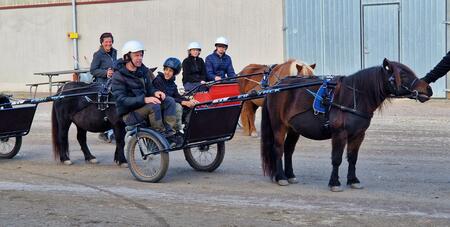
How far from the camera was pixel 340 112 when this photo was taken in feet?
28.1

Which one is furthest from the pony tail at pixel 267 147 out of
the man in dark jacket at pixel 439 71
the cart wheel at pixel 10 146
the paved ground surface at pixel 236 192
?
the cart wheel at pixel 10 146

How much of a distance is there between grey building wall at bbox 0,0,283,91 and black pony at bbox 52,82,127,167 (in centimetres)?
1225

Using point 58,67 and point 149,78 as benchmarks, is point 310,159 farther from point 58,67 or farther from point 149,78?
point 58,67

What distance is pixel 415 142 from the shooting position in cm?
1276

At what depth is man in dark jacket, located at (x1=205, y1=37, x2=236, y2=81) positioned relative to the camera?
1454 centimetres

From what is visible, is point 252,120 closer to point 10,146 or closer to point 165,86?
point 165,86

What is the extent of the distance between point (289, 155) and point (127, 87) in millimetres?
2259

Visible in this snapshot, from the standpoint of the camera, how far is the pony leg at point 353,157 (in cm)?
871

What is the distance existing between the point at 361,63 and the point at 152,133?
43.4 feet

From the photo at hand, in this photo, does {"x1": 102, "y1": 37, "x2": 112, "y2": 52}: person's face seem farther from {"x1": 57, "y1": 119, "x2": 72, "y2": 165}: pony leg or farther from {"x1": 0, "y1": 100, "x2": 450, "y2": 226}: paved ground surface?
{"x1": 0, "y1": 100, "x2": 450, "y2": 226}: paved ground surface

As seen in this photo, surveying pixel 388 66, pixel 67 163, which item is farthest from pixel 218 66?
pixel 388 66

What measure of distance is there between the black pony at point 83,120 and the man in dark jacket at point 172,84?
985 millimetres

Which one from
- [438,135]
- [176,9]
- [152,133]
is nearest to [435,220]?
[152,133]

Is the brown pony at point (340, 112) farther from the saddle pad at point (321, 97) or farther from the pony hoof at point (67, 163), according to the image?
the pony hoof at point (67, 163)
